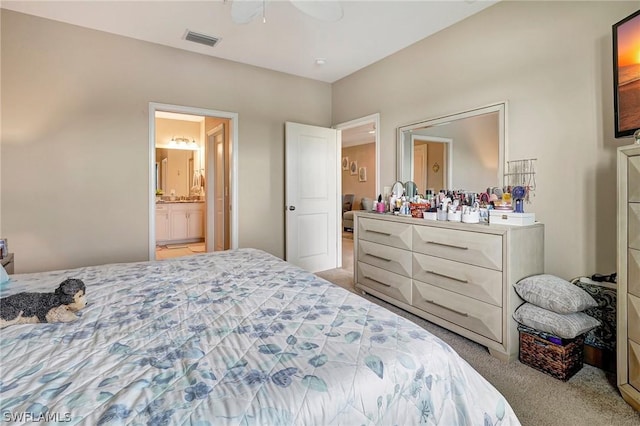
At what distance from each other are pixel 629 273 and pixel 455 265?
3.18 ft

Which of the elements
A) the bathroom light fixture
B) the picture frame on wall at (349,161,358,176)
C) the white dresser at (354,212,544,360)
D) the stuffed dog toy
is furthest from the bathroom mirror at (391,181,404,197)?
the picture frame on wall at (349,161,358,176)

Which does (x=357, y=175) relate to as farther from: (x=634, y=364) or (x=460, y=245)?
(x=634, y=364)

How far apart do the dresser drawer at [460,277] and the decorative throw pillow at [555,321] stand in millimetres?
165

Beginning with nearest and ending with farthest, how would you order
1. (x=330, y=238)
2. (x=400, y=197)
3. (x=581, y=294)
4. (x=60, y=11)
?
(x=581, y=294)
(x=60, y=11)
(x=400, y=197)
(x=330, y=238)

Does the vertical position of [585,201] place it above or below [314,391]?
above

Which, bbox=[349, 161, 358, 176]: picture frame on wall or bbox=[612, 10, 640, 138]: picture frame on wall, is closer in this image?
bbox=[612, 10, 640, 138]: picture frame on wall

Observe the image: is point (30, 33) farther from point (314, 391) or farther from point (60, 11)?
point (314, 391)

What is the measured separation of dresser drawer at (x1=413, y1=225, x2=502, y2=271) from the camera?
7.15ft

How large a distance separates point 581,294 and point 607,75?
1.44 metres

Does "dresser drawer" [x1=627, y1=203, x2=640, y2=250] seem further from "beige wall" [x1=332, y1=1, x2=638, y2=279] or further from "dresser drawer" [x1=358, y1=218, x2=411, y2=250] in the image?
"dresser drawer" [x1=358, y1=218, x2=411, y2=250]

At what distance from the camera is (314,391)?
82 centimetres

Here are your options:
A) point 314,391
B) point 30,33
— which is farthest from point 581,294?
point 30,33

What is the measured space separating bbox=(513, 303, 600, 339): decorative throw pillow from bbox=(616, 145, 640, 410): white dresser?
0.63ft

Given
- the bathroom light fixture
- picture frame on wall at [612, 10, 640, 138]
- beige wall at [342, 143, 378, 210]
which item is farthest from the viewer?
beige wall at [342, 143, 378, 210]
